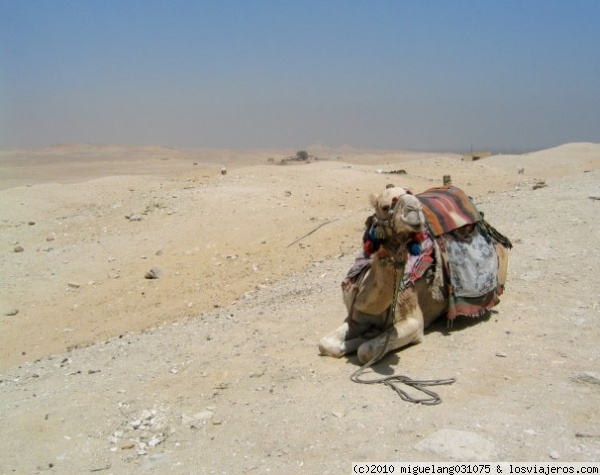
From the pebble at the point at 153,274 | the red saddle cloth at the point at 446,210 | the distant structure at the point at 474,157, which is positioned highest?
the distant structure at the point at 474,157

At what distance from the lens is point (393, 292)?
5070mm

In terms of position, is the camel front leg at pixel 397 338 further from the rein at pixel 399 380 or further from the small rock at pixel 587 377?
the small rock at pixel 587 377

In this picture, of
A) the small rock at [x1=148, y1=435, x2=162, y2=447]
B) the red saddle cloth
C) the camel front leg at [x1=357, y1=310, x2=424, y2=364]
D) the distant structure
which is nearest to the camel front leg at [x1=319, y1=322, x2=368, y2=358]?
the camel front leg at [x1=357, y1=310, x2=424, y2=364]

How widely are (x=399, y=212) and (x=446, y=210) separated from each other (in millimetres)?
1754

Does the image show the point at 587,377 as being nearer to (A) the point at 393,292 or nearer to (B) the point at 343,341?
(A) the point at 393,292

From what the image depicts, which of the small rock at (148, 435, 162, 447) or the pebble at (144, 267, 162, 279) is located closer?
the small rock at (148, 435, 162, 447)

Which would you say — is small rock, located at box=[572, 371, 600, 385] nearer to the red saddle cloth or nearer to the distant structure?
the red saddle cloth

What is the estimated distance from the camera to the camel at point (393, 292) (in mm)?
4707

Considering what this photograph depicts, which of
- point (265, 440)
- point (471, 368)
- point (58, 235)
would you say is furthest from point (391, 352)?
point (58, 235)

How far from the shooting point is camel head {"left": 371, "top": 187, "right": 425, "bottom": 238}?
4.60m

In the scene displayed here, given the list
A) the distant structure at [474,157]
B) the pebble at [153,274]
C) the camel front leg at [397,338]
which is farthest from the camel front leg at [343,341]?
the distant structure at [474,157]

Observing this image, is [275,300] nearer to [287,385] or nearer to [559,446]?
[287,385]

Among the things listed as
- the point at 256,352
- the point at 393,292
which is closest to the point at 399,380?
the point at 393,292

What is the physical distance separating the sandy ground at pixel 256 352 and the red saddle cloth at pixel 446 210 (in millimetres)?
954
